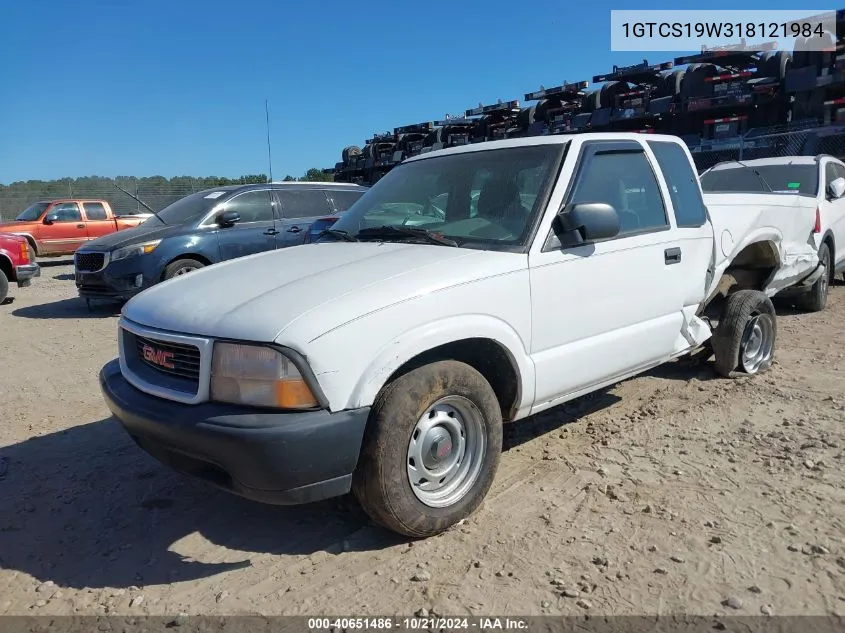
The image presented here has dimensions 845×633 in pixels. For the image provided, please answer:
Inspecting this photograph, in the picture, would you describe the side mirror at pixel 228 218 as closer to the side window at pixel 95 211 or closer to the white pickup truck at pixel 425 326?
the white pickup truck at pixel 425 326

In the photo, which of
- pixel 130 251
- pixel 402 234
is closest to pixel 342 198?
pixel 130 251

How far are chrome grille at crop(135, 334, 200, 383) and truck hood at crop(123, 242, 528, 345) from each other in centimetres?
8

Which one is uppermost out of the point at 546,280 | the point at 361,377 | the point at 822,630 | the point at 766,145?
the point at 766,145

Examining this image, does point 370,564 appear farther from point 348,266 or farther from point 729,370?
point 729,370

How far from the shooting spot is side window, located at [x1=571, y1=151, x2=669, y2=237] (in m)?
3.70

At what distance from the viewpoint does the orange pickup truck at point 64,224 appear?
627 inches

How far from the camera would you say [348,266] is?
10.2ft

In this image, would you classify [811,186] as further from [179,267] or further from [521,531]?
[179,267]

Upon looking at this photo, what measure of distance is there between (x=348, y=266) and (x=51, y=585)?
1.86m

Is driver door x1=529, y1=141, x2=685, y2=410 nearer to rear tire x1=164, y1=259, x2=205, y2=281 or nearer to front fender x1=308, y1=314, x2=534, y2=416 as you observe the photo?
front fender x1=308, y1=314, x2=534, y2=416

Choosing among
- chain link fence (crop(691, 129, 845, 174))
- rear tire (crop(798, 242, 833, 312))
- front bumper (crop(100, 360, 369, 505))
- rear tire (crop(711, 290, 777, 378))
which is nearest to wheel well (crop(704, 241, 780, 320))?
rear tire (crop(711, 290, 777, 378))

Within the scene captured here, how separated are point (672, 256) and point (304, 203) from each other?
6836 mm

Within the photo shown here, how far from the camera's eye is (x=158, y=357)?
114 inches

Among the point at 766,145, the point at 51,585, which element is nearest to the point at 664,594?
the point at 51,585
